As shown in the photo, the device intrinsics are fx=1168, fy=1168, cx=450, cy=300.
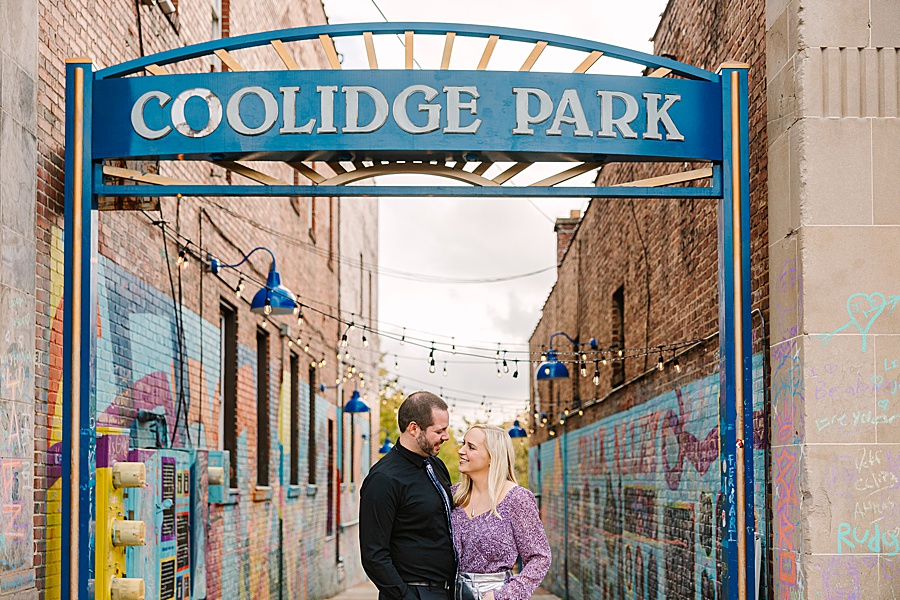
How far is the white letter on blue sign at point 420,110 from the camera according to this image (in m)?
6.67

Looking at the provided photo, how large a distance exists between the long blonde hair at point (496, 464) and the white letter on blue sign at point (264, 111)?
2.20 metres

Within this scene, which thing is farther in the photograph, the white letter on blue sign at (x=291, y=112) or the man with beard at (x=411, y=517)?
the white letter on blue sign at (x=291, y=112)

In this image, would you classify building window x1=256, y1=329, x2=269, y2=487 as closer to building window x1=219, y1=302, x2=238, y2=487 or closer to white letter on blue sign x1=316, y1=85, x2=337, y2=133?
building window x1=219, y1=302, x2=238, y2=487

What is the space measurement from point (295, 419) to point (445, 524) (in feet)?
38.6

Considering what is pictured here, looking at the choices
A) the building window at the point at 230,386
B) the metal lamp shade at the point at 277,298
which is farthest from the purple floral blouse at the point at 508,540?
the building window at the point at 230,386

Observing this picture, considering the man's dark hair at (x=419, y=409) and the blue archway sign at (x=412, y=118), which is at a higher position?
the blue archway sign at (x=412, y=118)

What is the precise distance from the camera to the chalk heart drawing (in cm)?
624

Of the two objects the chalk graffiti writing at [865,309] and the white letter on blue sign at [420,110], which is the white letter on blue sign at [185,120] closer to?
the white letter on blue sign at [420,110]

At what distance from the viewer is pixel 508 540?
5562 millimetres

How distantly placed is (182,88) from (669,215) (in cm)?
582

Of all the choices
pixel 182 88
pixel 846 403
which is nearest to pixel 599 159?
pixel 846 403

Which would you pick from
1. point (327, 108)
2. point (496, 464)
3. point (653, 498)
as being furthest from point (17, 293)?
point (653, 498)

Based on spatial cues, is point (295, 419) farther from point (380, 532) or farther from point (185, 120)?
point (380, 532)

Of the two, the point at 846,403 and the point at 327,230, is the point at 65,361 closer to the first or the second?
the point at 846,403
